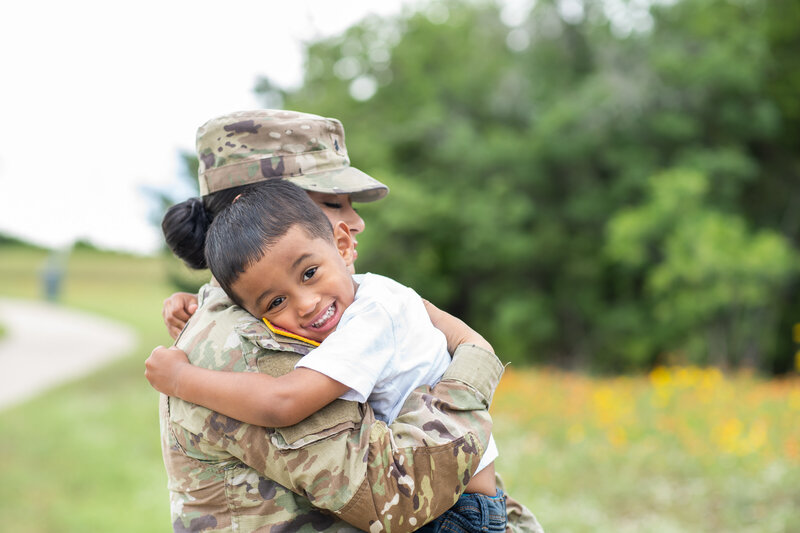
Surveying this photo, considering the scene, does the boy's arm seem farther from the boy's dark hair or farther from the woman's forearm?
the boy's dark hair

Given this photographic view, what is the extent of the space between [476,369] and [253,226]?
0.54m

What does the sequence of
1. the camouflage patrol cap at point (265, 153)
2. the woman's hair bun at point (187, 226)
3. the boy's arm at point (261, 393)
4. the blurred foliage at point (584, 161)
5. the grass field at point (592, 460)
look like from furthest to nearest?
the blurred foliage at point (584, 161) → the grass field at point (592, 460) → the woman's hair bun at point (187, 226) → the camouflage patrol cap at point (265, 153) → the boy's arm at point (261, 393)

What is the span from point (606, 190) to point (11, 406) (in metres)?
11.5

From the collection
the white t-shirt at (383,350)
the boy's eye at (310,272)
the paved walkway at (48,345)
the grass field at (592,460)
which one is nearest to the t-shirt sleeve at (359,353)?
the white t-shirt at (383,350)

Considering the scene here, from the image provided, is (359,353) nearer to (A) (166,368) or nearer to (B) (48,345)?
(A) (166,368)

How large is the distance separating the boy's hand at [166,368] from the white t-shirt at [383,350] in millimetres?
255

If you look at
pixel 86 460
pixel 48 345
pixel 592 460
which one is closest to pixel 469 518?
pixel 592 460

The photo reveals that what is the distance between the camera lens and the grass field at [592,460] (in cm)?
543

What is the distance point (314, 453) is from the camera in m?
1.36

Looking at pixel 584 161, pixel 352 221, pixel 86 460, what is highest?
pixel 584 161

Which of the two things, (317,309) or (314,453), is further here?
(317,309)

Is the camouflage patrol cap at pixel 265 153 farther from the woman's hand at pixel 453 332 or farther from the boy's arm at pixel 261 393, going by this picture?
the boy's arm at pixel 261 393

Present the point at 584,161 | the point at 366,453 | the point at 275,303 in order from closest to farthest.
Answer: the point at 366,453
the point at 275,303
the point at 584,161

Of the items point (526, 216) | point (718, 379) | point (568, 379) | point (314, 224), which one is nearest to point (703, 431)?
point (718, 379)
